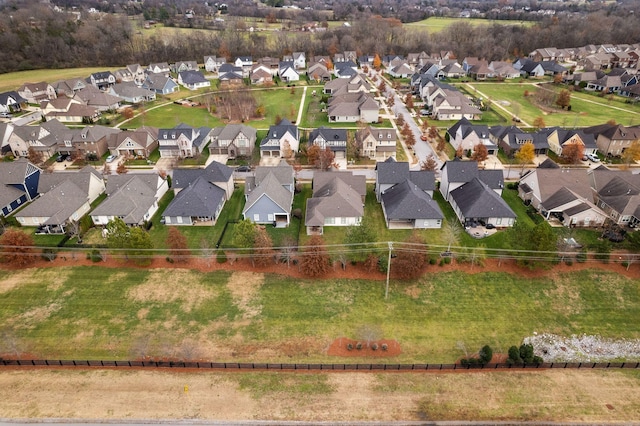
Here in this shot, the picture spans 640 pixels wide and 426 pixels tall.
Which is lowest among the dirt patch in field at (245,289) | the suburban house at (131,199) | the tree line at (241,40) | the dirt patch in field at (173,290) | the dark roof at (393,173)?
the dirt patch in field at (173,290)

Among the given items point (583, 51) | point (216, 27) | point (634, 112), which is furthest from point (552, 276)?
point (216, 27)

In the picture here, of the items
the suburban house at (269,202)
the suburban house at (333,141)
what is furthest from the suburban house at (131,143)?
the suburban house at (333,141)

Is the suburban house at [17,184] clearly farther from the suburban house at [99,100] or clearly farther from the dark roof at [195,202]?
the suburban house at [99,100]

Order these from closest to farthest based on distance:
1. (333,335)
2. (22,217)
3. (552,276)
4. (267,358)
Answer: (267,358) < (333,335) < (552,276) < (22,217)

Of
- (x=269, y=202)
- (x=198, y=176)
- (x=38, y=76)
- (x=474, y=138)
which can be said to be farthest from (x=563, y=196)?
(x=38, y=76)

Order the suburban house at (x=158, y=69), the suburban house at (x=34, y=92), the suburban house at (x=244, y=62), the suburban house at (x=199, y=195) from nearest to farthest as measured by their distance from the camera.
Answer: the suburban house at (x=199, y=195) → the suburban house at (x=34, y=92) → the suburban house at (x=158, y=69) → the suburban house at (x=244, y=62)

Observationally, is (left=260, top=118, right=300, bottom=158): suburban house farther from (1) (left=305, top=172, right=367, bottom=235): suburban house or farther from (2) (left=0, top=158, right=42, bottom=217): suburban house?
(2) (left=0, top=158, right=42, bottom=217): suburban house

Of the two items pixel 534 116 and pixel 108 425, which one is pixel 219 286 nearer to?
pixel 108 425

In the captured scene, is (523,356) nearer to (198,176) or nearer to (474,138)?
(198,176)
